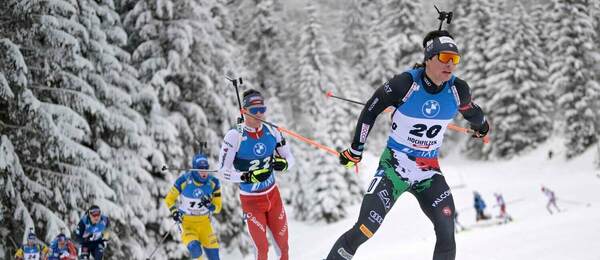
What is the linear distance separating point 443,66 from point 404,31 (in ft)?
129

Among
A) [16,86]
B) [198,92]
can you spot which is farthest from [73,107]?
[198,92]

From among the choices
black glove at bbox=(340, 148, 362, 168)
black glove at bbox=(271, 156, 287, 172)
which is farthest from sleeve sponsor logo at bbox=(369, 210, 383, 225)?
black glove at bbox=(271, 156, 287, 172)

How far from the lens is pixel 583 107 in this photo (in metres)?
32.9

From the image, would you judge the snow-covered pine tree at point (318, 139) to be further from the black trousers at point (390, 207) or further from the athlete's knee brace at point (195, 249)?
the black trousers at point (390, 207)

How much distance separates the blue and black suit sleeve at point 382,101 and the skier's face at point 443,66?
0.26 meters

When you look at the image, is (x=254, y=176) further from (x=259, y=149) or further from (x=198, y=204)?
(x=198, y=204)

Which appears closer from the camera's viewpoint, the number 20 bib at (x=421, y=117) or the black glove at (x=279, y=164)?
the number 20 bib at (x=421, y=117)

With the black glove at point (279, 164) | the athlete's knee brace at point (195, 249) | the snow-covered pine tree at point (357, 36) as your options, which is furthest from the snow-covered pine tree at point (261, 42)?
the black glove at point (279, 164)

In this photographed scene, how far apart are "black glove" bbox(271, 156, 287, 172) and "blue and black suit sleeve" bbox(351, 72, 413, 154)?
2.39 m

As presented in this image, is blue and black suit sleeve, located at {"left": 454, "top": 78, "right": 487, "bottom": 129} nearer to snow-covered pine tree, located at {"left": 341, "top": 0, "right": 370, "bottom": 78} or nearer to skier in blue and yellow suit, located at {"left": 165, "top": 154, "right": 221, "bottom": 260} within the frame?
skier in blue and yellow suit, located at {"left": 165, "top": 154, "right": 221, "bottom": 260}

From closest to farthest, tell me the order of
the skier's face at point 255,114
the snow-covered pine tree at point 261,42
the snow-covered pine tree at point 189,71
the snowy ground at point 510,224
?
the skier's face at point 255,114, the snowy ground at point 510,224, the snow-covered pine tree at point 189,71, the snow-covered pine tree at point 261,42

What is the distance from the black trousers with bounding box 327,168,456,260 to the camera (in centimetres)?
505

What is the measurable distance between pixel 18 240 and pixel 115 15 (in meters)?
7.83

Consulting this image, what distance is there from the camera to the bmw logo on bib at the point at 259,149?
7414mm
